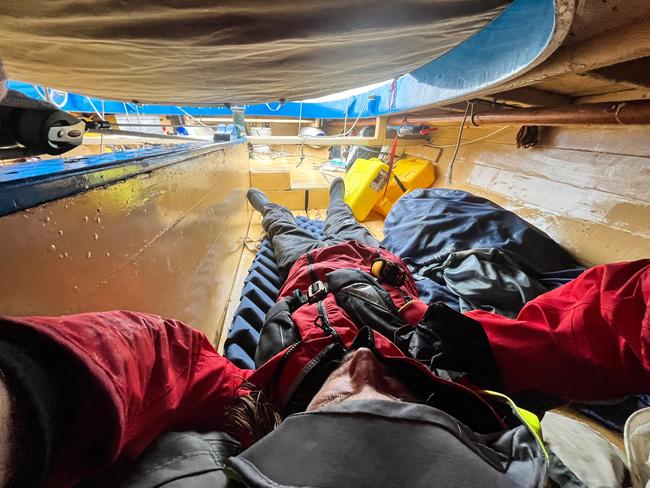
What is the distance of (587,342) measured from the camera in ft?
1.63

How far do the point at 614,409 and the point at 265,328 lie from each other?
818 mm

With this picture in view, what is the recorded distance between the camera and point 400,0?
36cm

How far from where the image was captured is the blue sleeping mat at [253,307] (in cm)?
69

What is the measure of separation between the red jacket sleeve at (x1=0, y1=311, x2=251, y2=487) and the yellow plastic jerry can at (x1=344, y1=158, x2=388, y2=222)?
57.6 inches

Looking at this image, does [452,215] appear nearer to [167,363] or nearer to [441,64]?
[441,64]

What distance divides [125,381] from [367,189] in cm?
164

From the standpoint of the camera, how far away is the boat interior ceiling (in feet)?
0.88

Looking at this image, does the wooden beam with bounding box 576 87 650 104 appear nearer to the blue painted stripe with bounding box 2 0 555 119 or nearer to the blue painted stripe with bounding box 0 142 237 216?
the blue painted stripe with bounding box 2 0 555 119

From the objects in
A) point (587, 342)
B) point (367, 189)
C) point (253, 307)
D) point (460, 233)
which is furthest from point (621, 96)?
point (253, 307)

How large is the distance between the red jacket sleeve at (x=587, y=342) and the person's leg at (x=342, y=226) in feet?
2.31

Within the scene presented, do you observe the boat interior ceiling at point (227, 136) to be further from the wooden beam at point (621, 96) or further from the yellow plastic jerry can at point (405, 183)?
the yellow plastic jerry can at point (405, 183)

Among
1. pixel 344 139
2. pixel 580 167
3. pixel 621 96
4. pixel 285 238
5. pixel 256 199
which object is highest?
pixel 621 96

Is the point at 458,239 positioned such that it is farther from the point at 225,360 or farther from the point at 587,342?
the point at 225,360

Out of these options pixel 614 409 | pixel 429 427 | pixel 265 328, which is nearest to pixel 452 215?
pixel 614 409
